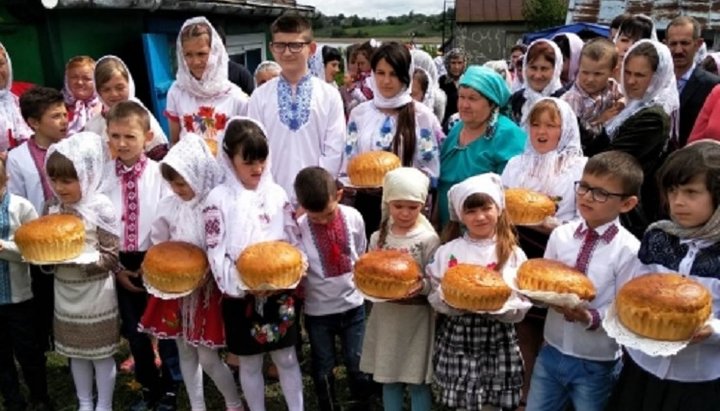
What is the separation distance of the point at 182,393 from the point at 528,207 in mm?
2735

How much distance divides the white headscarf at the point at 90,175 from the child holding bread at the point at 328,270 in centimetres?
112

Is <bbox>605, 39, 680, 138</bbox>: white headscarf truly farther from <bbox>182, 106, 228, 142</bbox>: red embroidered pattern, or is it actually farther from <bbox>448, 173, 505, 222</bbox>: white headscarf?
<bbox>182, 106, 228, 142</bbox>: red embroidered pattern

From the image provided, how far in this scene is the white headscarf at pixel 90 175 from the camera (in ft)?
11.4

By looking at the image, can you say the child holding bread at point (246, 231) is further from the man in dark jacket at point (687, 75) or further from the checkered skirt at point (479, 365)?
the man in dark jacket at point (687, 75)

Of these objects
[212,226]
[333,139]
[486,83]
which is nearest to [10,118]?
[212,226]

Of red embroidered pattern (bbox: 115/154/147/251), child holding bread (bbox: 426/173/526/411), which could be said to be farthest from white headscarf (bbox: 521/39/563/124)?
red embroidered pattern (bbox: 115/154/147/251)

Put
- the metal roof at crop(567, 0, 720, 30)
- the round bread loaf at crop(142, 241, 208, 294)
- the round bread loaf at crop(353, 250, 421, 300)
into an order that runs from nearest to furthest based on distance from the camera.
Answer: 1. the round bread loaf at crop(353, 250, 421, 300)
2. the round bread loaf at crop(142, 241, 208, 294)
3. the metal roof at crop(567, 0, 720, 30)

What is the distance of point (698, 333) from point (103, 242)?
3013 millimetres

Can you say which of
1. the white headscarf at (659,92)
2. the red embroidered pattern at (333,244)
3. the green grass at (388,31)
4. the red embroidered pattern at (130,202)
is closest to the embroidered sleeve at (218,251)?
the red embroidered pattern at (333,244)

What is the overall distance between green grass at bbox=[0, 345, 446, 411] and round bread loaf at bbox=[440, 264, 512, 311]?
1.51 m

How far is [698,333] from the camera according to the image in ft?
7.68

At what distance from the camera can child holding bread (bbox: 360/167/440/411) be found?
325cm

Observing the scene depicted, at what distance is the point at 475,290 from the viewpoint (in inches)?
107

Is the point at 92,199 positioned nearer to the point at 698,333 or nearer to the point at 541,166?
the point at 541,166
